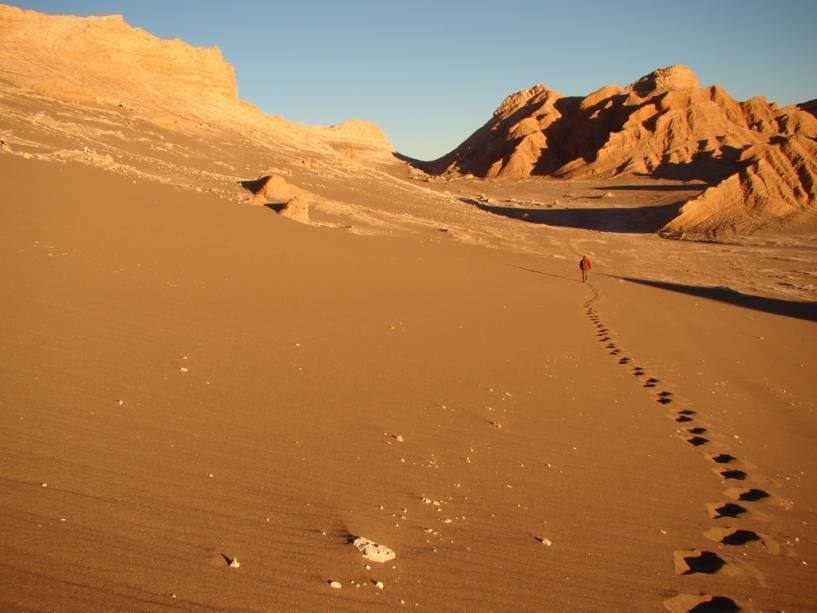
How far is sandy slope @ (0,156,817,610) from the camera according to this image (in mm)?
2977

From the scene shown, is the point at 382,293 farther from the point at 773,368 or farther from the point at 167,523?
the point at 167,523

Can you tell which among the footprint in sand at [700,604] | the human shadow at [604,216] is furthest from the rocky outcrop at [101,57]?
the footprint in sand at [700,604]

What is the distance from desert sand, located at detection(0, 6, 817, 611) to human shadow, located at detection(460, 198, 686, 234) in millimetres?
28464

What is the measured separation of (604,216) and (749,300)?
2932 cm

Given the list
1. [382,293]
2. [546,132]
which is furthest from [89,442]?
[546,132]

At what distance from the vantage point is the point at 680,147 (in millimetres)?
65500

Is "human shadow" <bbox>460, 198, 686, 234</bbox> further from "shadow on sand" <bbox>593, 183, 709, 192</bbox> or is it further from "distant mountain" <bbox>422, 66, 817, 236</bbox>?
"shadow on sand" <bbox>593, 183, 709, 192</bbox>

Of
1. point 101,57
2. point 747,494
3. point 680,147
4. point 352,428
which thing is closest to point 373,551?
point 352,428

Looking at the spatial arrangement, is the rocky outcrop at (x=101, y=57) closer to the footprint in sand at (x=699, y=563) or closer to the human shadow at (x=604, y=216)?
the human shadow at (x=604, y=216)

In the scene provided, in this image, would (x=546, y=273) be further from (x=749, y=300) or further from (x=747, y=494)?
(x=747, y=494)

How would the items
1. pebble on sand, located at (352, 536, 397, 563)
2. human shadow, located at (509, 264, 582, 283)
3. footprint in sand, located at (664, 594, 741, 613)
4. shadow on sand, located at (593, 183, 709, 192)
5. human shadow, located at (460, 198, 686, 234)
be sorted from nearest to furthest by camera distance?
pebble on sand, located at (352, 536, 397, 563)
footprint in sand, located at (664, 594, 741, 613)
human shadow, located at (509, 264, 582, 283)
human shadow, located at (460, 198, 686, 234)
shadow on sand, located at (593, 183, 709, 192)

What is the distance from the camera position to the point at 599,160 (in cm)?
6919

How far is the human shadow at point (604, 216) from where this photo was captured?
140 feet

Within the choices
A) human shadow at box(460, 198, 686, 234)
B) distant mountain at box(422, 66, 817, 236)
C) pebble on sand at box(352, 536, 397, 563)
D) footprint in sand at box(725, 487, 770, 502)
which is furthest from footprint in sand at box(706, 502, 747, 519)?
human shadow at box(460, 198, 686, 234)
